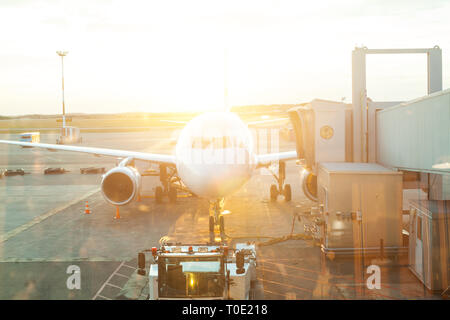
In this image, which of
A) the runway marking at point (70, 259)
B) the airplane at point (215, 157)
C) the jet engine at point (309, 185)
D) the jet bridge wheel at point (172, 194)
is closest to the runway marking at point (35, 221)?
the runway marking at point (70, 259)

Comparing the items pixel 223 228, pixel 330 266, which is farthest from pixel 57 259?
pixel 330 266

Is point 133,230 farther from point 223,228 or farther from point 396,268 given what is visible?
point 396,268

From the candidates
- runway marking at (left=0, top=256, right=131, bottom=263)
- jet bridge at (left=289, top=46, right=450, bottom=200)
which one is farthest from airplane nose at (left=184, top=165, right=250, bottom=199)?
jet bridge at (left=289, top=46, right=450, bottom=200)

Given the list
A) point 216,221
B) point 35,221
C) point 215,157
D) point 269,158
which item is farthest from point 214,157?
point 35,221

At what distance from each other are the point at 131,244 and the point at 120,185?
5171mm

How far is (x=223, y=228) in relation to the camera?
15.1 meters

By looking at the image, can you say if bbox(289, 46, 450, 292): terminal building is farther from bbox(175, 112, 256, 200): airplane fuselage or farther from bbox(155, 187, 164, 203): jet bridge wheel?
bbox(155, 187, 164, 203): jet bridge wheel

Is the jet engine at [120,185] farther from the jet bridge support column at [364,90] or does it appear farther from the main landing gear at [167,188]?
the jet bridge support column at [364,90]

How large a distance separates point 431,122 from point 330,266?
490 cm

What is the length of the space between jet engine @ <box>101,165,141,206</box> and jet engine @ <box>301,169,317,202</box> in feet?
25.3

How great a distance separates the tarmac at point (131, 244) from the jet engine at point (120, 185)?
3.41 ft

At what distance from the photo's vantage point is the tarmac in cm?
1012

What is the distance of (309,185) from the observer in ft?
60.7

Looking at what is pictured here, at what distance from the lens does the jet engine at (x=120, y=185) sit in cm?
1838
